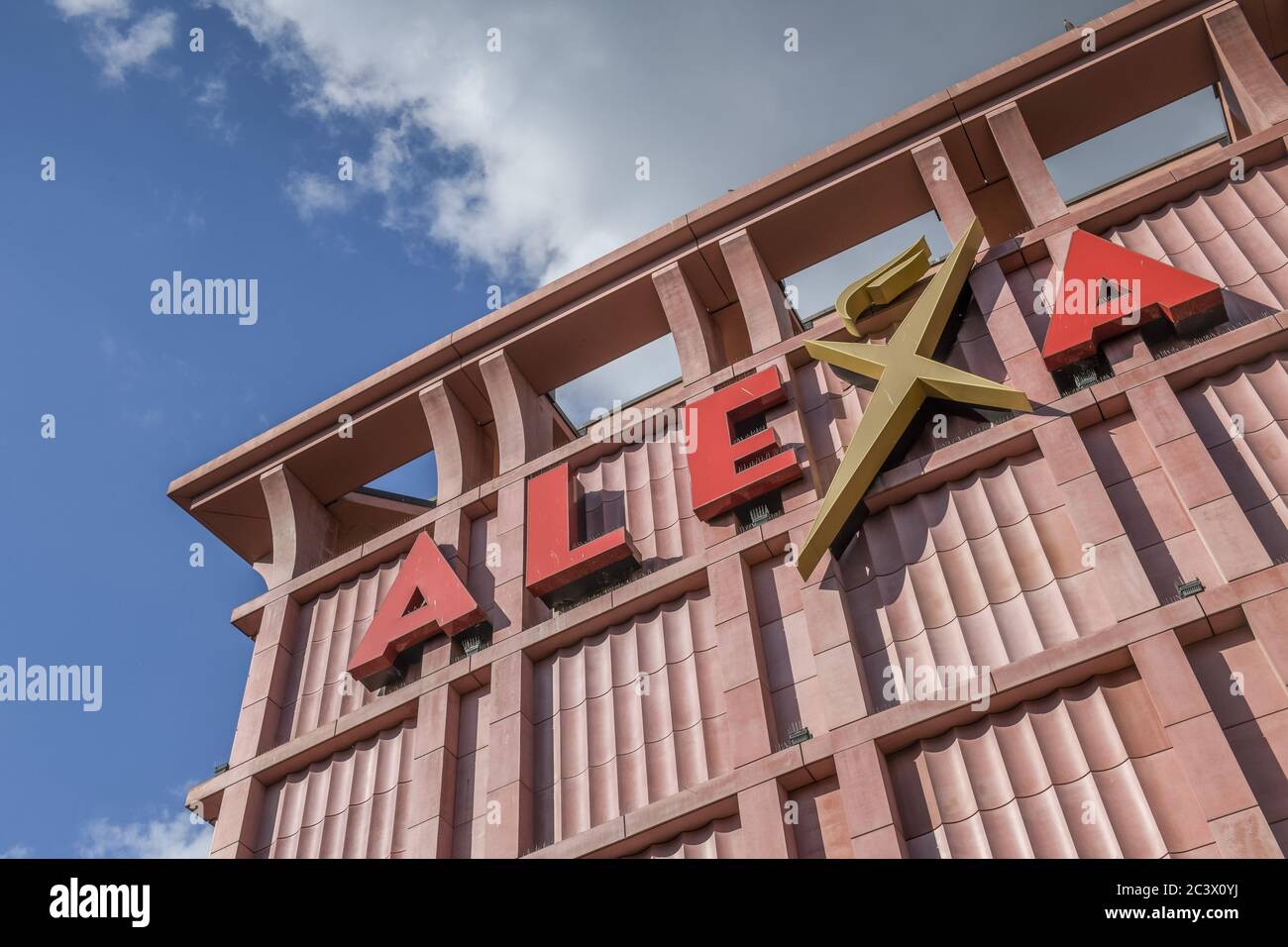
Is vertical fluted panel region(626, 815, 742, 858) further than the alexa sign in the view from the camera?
No

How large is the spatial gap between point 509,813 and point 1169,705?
10.2 m

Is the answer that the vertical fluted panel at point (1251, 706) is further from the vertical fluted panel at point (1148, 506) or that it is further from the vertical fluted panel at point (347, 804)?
the vertical fluted panel at point (347, 804)

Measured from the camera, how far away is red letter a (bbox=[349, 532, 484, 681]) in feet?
80.5

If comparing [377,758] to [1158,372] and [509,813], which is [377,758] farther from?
[1158,372]

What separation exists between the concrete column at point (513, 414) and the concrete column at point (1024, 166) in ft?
36.1

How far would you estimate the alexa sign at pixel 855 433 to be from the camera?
21609 mm

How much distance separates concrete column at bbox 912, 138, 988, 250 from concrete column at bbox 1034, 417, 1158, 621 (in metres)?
6.32

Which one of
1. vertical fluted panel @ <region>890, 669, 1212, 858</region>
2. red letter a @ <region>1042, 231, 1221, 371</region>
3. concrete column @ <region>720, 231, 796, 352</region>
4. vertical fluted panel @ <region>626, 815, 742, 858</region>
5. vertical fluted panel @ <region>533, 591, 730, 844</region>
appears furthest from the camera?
concrete column @ <region>720, 231, 796, 352</region>

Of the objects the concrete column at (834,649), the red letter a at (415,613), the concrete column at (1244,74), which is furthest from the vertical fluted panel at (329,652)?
the concrete column at (1244,74)

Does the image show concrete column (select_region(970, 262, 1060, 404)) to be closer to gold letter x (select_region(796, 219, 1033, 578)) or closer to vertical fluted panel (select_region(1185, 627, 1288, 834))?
gold letter x (select_region(796, 219, 1033, 578))

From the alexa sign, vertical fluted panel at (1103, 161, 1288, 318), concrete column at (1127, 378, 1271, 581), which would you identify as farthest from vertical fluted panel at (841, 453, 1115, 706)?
vertical fluted panel at (1103, 161, 1288, 318)

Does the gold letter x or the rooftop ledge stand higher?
the rooftop ledge

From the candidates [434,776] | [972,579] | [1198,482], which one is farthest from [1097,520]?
[434,776]

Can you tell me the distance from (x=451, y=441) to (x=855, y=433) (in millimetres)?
9950
